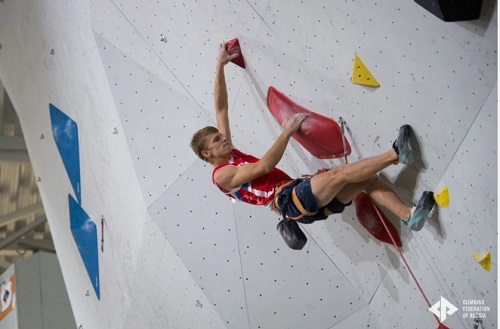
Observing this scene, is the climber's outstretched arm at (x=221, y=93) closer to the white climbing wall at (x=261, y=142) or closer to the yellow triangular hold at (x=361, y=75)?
the white climbing wall at (x=261, y=142)

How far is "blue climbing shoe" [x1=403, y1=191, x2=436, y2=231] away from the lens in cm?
248

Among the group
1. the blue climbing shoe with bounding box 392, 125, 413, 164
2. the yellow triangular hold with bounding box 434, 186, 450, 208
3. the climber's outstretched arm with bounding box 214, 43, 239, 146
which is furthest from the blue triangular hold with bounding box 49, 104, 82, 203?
the yellow triangular hold with bounding box 434, 186, 450, 208

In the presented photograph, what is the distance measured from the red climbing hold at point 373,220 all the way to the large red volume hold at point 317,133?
0.19m

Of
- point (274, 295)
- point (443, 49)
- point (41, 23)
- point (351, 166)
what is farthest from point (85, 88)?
point (443, 49)

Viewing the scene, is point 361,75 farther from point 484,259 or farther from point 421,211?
point 484,259

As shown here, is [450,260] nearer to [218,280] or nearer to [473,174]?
[473,174]

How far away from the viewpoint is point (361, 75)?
2582 millimetres

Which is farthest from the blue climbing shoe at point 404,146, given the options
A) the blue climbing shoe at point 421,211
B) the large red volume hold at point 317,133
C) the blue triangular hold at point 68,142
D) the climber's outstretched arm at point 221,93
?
the blue triangular hold at point 68,142

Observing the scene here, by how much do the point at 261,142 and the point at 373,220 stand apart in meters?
0.60

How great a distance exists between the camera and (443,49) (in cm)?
233

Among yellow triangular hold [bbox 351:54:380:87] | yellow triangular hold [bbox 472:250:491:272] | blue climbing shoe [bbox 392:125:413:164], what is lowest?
yellow triangular hold [bbox 472:250:491:272]

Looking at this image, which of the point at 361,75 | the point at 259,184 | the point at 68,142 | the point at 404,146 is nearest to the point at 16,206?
the point at 68,142

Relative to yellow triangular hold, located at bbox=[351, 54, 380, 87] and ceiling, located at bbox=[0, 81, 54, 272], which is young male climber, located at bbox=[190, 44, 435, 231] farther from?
ceiling, located at bbox=[0, 81, 54, 272]

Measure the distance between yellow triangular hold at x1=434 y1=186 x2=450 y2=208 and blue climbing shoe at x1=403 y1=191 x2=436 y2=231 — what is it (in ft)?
0.07
